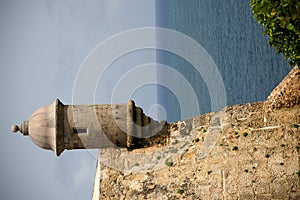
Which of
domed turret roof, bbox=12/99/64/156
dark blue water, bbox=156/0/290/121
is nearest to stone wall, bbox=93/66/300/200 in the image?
domed turret roof, bbox=12/99/64/156

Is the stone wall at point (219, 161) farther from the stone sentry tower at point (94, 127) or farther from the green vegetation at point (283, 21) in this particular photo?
the green vegetation at point (283, 21)

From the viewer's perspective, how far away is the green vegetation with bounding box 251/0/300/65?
962cm

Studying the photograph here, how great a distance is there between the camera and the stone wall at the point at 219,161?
444 inches

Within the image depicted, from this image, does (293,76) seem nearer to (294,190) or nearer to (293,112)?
(293,112)

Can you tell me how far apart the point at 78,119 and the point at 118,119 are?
1.04m

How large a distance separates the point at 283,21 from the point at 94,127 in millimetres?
5429

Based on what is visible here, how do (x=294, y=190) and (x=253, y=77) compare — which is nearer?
(x=294, y=190)

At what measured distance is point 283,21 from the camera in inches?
391

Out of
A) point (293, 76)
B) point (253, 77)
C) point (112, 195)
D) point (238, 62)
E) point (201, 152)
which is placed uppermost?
point (238, 62)

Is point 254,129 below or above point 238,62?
below

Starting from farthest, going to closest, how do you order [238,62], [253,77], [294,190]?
[238,62], [253,77], [294,190]

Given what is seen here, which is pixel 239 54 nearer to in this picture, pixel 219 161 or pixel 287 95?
pixel 287 95

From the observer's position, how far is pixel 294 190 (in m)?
11.0

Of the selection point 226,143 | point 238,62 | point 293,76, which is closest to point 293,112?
point 293,76
